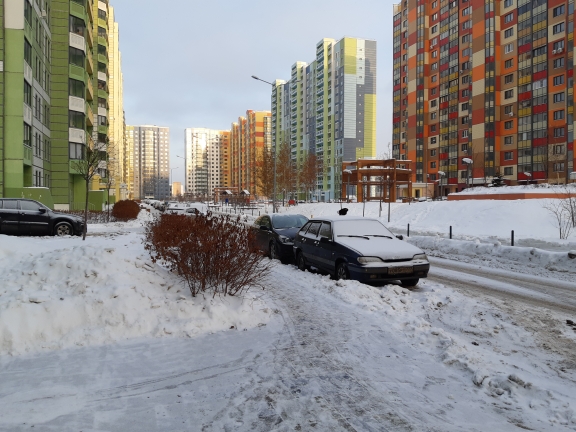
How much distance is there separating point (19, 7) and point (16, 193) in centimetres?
1268

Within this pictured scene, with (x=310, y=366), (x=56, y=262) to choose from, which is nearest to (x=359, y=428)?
(x=310, y=366)

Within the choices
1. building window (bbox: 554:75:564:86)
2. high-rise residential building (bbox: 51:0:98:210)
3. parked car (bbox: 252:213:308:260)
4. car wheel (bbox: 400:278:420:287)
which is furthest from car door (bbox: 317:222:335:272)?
building window (bbox: 554:75:564:86)

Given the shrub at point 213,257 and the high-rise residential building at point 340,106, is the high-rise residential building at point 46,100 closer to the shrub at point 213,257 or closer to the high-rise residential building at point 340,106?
the shrub at point 213,257

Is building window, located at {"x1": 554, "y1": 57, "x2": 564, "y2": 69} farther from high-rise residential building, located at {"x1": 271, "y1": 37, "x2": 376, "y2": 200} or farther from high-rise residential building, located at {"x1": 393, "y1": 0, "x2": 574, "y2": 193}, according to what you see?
high-rise residential building, located at {"x1": 271, "y1": 37, "x2": 376, "y2": 200}

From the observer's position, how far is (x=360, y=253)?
9320 millimetres

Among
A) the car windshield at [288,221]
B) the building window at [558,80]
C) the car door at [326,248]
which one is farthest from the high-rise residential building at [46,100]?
the building window at [558,80]

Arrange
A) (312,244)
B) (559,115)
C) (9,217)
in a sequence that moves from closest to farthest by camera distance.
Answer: (312,244) < (9,217) < (559,115)

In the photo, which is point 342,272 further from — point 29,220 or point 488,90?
point 488,90

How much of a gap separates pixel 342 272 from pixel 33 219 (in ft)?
50.4

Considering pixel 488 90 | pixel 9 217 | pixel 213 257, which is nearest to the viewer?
pixel 213 257

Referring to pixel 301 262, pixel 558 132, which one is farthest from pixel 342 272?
pixel 558 132

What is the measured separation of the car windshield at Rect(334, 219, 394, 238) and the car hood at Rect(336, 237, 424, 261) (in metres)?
0.26

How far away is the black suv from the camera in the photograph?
18.7m

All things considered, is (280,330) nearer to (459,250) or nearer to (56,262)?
(56,262)
